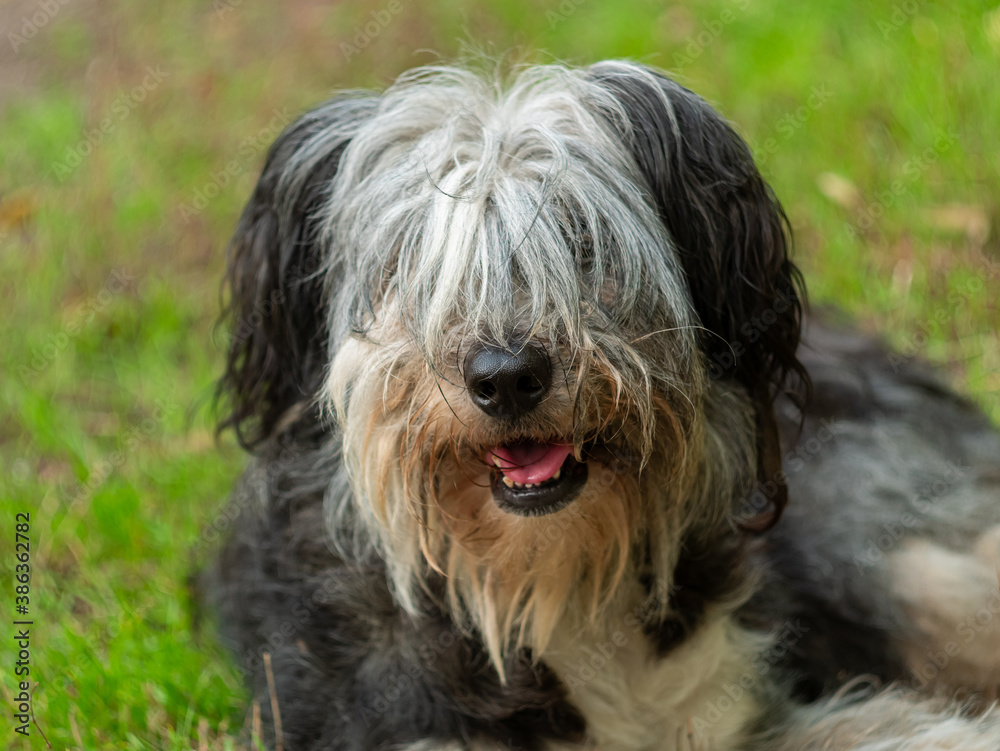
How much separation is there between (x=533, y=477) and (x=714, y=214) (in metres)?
0.74

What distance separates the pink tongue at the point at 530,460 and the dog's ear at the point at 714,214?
1.51 ft

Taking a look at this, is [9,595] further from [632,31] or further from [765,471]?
[632,31]

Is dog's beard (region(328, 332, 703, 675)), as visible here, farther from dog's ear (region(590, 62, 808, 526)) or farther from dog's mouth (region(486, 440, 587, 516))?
dog's ear (region(590, 62, 808, 526))

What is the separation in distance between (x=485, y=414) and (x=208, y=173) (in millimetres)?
4424

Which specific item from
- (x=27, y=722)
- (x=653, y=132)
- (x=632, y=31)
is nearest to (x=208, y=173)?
(x=632, y=31)
